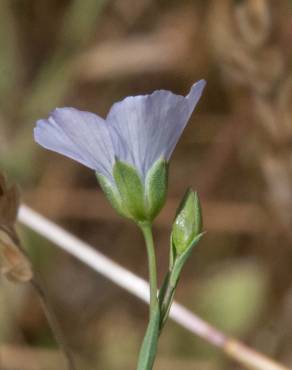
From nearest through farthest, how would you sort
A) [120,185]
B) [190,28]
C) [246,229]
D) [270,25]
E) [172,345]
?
[120,185] → [270,25] → [172,345] → [246,229] → [190,28]

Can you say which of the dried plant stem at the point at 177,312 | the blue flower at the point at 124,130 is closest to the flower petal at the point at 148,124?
the blue flower at the point at 124,130

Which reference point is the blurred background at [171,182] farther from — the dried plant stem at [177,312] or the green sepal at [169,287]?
the green sepal at [169,287]

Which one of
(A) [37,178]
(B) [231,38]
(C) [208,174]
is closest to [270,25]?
(B) [231,38]

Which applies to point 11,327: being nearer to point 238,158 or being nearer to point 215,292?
point 215,292

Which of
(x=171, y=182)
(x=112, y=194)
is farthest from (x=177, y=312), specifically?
(x=171, y=182)

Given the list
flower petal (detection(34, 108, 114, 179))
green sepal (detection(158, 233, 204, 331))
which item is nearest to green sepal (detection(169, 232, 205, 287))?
green sepal (detection(158, 233, 204, 331))
